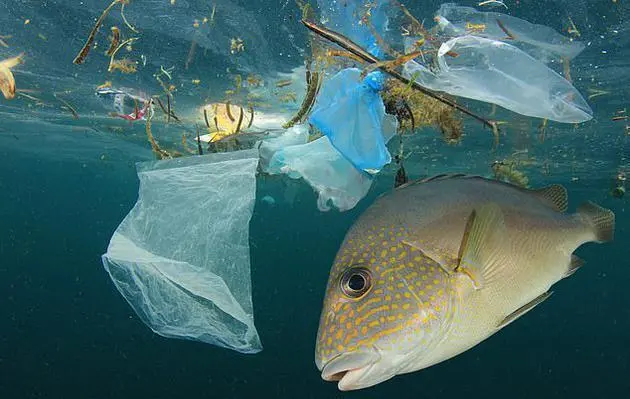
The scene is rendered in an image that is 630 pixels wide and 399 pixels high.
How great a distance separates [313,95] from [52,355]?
2439 centimetres

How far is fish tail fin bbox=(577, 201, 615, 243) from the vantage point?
2.96 m

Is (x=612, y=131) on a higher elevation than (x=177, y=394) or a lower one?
higher

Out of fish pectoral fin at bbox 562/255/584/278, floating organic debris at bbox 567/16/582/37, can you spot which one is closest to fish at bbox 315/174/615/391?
fish pectoral fin at bbox 562/255/584/278

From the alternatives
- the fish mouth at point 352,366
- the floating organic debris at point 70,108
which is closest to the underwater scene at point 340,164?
the fish mouth at point 352,366

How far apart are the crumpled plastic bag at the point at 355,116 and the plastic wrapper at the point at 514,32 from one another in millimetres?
2141

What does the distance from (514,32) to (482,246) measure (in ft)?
12.6

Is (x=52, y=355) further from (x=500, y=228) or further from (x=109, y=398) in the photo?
(x=500, y=228)

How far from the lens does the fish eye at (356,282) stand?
2.10 m

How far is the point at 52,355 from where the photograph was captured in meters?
22.1

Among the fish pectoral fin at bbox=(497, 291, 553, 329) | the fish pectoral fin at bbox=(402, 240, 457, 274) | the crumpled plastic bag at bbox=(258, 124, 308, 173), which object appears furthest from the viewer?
the crumpled plastic bag at bbox=(258, 124, 308, 173)

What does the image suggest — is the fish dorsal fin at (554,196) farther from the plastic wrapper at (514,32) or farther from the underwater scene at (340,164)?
the plastic wrapper at (514,32)

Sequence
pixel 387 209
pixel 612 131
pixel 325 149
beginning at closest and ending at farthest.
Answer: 1. pixel 387 209
2. pixel 325 149
3. pixel 612 131

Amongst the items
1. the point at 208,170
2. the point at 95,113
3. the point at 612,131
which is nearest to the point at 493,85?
the point at 208,170

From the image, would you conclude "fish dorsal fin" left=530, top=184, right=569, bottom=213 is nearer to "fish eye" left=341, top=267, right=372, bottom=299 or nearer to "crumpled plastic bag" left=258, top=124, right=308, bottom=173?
"fish eye" left=341, top=267, right=372, bottom=299
